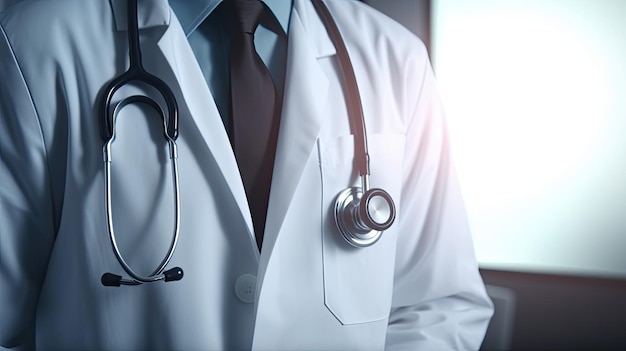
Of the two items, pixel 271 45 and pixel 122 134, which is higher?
pixel 271 45

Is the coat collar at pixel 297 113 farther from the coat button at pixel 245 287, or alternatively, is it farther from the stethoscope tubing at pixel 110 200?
the stethoscope tubing at pixel 110 200

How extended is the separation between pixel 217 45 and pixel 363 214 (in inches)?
12.9

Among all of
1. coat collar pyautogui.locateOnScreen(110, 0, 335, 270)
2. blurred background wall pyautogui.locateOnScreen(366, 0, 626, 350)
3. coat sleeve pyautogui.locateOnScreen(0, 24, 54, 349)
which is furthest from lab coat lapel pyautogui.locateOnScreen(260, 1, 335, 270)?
blurred background wall pyautogui.locateOnScreen(366, 0, 626, 350)

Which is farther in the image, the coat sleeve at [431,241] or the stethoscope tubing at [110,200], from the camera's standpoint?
the coat sleeve at [431,241]

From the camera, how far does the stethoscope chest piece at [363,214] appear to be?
0.60m

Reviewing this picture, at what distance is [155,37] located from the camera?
2.06ft

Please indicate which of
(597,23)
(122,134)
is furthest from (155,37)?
(597,23)

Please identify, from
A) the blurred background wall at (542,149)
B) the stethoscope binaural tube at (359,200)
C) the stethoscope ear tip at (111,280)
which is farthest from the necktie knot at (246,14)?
the blurred background wall at (542,149)

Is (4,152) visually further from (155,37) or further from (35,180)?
(155,37)

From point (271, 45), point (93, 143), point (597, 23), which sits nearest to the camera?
point (93, 143)

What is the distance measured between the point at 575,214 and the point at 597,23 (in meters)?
0.41

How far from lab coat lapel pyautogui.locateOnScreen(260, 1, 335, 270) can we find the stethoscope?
0.20 ft

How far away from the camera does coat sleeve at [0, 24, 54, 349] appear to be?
1.92ft

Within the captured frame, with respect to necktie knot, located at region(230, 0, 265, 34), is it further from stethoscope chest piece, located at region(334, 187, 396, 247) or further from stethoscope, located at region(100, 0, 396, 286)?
stethoscope chest piece, located at region(334, 187, 396, 247)
